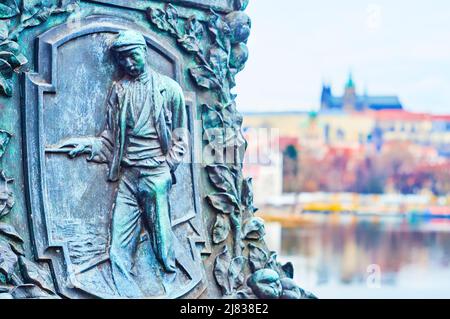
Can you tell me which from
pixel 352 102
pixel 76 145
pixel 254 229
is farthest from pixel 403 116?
pixel 76 145

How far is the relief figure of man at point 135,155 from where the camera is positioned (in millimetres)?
9117

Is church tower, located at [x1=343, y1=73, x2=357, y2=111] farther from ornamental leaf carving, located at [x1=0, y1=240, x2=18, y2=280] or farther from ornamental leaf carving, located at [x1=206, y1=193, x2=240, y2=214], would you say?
ornamental leaf carving, located at [x1=0, y1=240, x2=18, y2=280]

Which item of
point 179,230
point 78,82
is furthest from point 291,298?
point 78,82

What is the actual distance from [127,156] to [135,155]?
5 cm

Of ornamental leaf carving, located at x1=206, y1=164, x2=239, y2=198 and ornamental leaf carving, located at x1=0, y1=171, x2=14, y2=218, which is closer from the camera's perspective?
ornamental leaf carving, located at x1=0, y1=171, x2=14, y2=218


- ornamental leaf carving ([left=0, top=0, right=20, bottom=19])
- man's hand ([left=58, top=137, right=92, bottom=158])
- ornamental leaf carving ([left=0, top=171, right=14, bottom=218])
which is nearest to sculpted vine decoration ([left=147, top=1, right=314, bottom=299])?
man's hand ([left=58, top=137, right=92, bottom=158])

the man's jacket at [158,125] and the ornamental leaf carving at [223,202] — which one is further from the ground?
the man's jacket at [158,125]

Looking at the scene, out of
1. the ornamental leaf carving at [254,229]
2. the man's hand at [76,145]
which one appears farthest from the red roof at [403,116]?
the man's hand at [76,145]

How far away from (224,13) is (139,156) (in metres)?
1.47

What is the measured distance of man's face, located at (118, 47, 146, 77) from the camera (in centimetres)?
913

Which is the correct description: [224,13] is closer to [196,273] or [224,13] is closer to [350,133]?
[196,273]

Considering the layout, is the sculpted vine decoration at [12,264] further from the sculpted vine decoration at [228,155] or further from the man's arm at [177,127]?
the sculpted vine decoration at [228,155]

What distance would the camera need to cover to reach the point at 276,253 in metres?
10.3

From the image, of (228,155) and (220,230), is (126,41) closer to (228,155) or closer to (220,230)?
(228,155)
